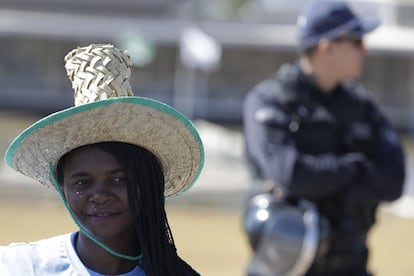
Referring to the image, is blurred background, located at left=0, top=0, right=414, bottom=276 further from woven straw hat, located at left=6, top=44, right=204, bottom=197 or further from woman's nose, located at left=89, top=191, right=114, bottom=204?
woman's nose, located at left=89, top=191, right=114, bottom=204

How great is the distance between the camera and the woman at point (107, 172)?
2.38 m

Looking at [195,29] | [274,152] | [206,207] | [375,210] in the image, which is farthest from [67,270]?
[195,29]

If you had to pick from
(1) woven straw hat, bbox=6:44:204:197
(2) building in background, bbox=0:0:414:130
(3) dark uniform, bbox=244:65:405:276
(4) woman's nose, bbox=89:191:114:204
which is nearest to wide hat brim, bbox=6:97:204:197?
(1) woven straw hat, bbox=6:44:204:197

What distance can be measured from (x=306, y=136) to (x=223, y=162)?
55.1 feet

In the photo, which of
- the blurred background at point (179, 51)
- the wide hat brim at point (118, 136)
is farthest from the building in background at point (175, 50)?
the wide hat brim at point (118, 136)

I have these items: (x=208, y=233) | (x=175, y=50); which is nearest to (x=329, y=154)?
(x=208, y=233)

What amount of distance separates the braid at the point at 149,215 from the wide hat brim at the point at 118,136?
40mm

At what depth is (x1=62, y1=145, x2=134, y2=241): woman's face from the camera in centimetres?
239

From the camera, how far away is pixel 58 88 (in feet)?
126

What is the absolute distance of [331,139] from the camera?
461 cm

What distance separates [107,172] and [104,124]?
0.36ft

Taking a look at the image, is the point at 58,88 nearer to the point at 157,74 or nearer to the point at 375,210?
the point at 157,74

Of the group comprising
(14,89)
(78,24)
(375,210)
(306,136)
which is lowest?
(14,89)

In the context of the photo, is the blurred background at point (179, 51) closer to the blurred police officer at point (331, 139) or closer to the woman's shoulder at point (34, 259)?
the blurred police officer at point (331, 139)
